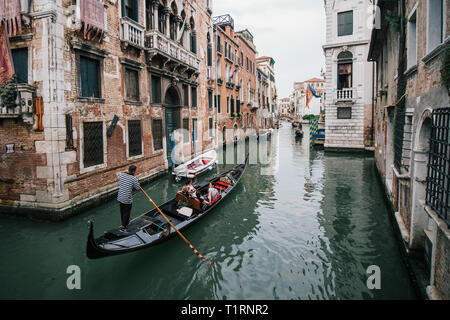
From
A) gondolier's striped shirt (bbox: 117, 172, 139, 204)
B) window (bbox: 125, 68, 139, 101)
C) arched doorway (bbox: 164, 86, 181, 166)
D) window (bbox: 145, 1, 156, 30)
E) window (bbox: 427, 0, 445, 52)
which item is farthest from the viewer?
arched doorway (bbox: 164, 86, 181, 166)

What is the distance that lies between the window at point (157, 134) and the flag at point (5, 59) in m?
5.45

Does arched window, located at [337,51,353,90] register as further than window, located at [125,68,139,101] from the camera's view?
Yes

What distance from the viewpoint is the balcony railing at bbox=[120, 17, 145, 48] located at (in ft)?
30.4

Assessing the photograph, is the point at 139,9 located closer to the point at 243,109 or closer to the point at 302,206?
the point at 302,206

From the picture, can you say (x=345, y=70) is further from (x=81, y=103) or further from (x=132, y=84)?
(x=81, y=103)

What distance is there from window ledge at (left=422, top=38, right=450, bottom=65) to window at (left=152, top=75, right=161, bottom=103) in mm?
9797

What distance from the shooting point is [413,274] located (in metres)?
4.19

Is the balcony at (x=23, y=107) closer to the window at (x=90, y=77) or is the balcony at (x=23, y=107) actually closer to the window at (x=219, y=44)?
the window at (x=90, y=77)

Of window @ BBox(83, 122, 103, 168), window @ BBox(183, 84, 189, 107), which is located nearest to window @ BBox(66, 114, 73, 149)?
window @ BBox(83, 122, 103, 168)

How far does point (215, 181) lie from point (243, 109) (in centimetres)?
1975

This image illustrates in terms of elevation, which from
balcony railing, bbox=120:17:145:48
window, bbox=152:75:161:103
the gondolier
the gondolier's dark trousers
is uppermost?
balcony railing, bbox=120:17:145:48

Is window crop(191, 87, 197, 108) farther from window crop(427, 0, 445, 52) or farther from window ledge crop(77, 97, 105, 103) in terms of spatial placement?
window crop(427, 0, 445, 52)

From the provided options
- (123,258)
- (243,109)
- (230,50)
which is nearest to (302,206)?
(123,258)

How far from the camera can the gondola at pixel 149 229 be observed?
14.5 feet
